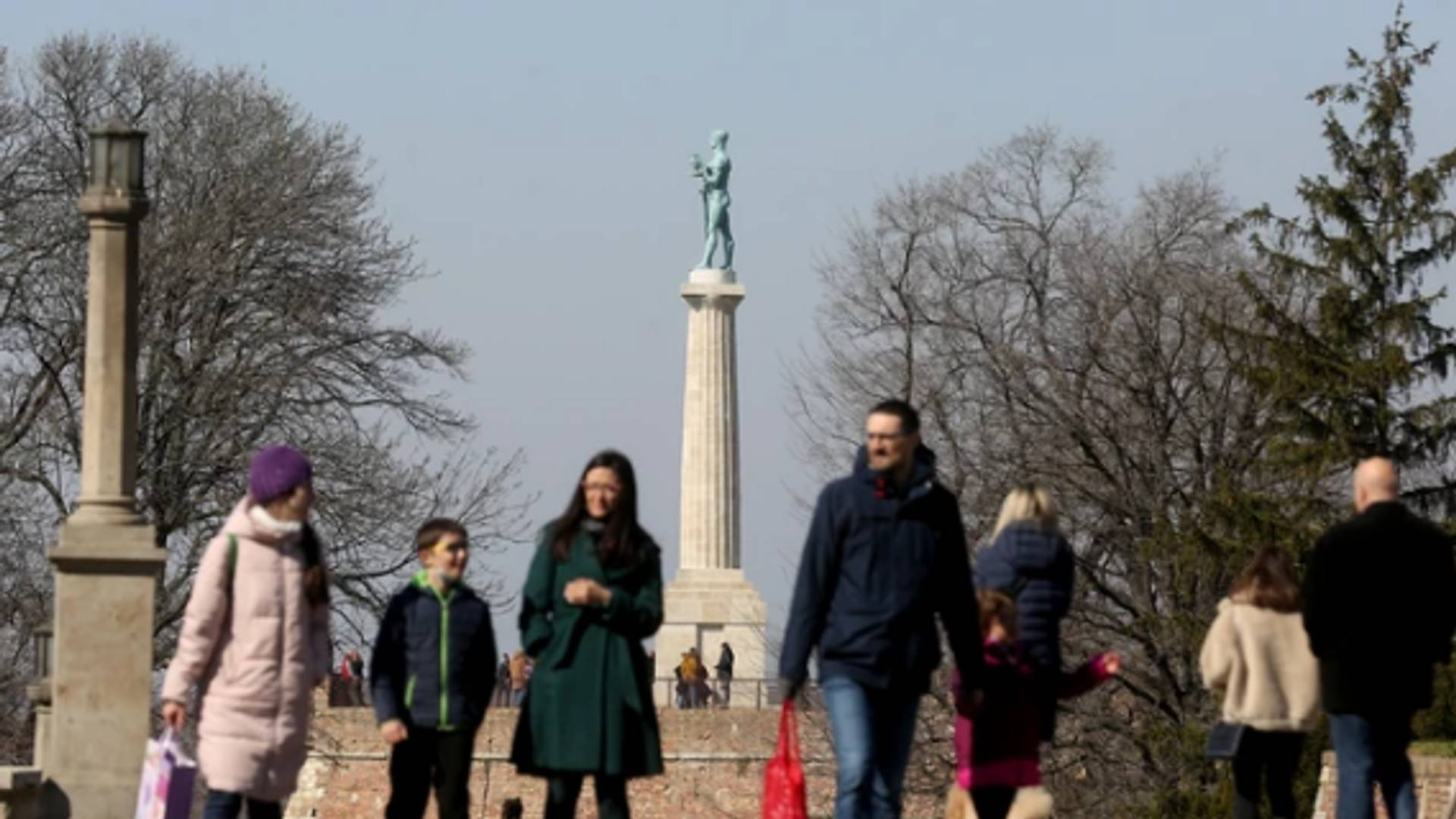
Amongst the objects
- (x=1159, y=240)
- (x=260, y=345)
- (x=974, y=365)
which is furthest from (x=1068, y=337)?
(x=260, y=345)

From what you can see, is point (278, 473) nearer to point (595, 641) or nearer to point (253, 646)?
point (253, 646)

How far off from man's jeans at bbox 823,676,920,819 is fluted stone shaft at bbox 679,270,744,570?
1919 inches

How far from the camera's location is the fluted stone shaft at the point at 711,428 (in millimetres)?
61281

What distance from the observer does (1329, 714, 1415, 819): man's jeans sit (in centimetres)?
1350

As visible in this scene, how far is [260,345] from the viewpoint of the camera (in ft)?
131

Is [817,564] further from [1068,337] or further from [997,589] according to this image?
[1068,337]

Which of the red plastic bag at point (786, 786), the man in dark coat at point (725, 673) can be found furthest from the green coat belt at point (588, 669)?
the man in dark coat at point (725, 673)

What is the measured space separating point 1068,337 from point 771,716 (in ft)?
→ 45.6

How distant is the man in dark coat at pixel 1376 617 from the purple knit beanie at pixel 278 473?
3.92 metres

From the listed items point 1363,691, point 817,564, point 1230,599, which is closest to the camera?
point 817,564

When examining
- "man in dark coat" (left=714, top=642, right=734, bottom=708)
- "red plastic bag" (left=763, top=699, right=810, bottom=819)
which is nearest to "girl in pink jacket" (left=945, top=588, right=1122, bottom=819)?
"red plastic bag" (left=763, top=699, right=810, bottom=819)

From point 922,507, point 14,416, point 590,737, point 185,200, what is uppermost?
point 185,200

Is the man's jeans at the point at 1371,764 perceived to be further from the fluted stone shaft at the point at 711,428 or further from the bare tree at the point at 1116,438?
the fluted stone shaft at the point at 711,428

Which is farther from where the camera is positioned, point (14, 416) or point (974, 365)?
point (974, 365)
